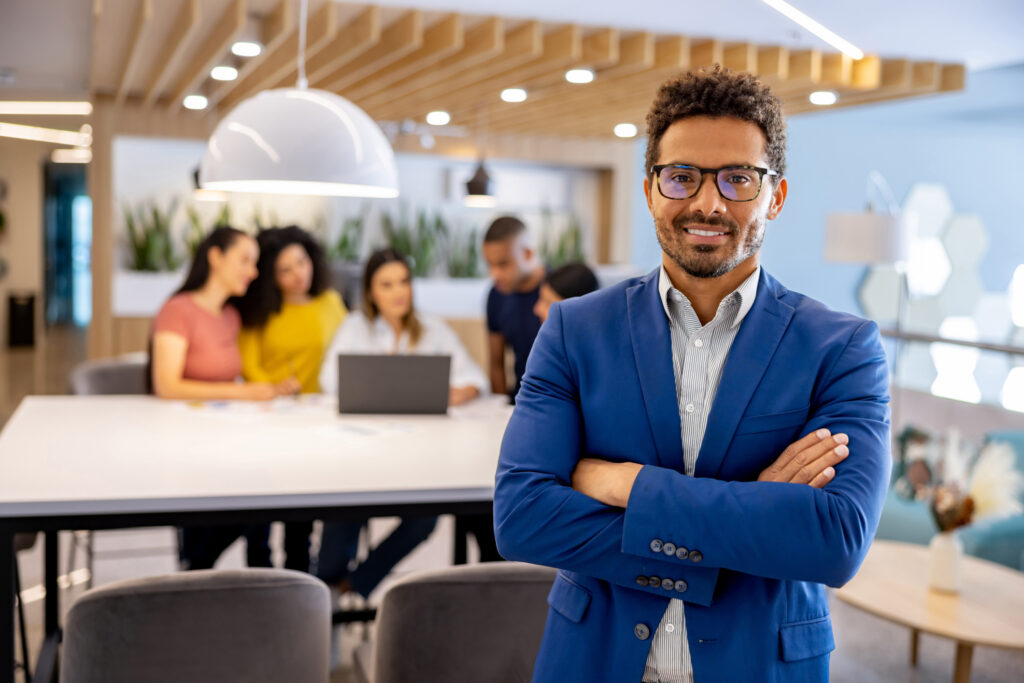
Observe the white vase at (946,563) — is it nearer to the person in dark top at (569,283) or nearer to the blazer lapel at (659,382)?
the person in dark top at (569,283)

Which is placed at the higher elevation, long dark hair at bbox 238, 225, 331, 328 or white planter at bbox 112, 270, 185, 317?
long dark hair at bbox 238, 225, 331, 328

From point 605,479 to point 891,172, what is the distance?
10057 mm

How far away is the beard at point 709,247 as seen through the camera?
133 cm

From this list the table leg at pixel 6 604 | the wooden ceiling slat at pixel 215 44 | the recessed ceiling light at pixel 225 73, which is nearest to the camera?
the table leg at pixel 6 604

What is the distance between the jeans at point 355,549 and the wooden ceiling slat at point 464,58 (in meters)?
2.36

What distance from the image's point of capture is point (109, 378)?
3762 mm

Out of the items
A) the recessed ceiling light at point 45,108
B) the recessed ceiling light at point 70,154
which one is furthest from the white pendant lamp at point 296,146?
the recessed ceiling light at point 70,154

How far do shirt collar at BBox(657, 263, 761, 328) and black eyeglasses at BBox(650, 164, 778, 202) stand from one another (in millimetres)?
118

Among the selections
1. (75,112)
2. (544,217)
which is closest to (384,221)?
(544,217)

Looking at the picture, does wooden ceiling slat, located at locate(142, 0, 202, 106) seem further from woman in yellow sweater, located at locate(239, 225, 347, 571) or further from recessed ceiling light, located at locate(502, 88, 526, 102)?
recessed ceiling light, located at locate(502, 88, 526, 102)

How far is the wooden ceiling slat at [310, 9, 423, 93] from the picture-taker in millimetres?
4457

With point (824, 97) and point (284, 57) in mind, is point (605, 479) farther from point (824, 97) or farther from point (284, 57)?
point (824, 97)

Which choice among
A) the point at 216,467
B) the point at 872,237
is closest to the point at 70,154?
the point at 872,237

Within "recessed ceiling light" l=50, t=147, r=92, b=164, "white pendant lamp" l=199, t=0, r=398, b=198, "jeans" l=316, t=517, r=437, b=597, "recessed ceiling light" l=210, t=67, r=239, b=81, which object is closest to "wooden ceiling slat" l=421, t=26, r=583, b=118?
"recessed ceiling light" l=210, t=67, r=239, b=81
